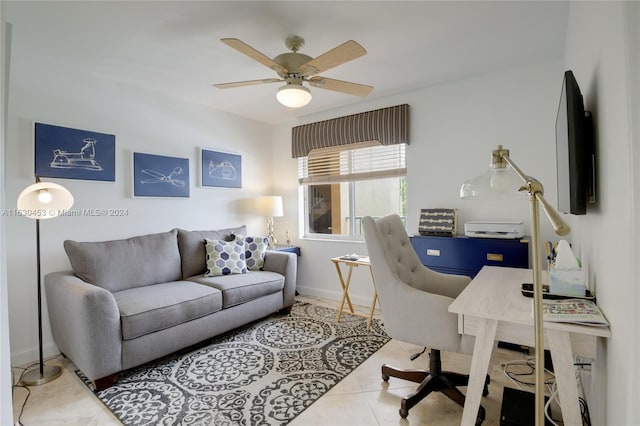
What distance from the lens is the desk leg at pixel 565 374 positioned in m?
1.14

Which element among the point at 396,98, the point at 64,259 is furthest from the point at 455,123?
the point at 64,259

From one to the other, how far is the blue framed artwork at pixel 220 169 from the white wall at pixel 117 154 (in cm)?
8

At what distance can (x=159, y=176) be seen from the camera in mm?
3213

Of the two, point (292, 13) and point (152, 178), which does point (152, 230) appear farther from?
point (292, 13)

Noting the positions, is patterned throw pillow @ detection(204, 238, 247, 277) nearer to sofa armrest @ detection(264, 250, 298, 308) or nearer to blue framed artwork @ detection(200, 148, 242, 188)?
sofa armrest @ detection(264, 250, 298, 308)

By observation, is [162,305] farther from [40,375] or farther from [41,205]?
[41,205]

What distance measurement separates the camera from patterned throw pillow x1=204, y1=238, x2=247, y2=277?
308 centimetres

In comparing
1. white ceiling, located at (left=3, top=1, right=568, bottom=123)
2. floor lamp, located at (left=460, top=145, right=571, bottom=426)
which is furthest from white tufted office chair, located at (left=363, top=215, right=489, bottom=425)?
white ceiling, located at (left=3, top=1, right=568, bottom=123)

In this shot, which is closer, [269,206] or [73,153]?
[73,153]

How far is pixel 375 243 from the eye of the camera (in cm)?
182

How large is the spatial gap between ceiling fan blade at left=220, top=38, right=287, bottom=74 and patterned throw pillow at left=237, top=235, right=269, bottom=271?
6.31ft

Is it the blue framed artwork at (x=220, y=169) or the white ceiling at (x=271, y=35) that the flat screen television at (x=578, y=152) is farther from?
the blue framed artwork at (x=220, y=169)

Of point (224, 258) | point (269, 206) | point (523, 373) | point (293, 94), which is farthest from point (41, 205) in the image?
point (523, 373)

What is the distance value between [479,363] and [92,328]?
7.28ft
